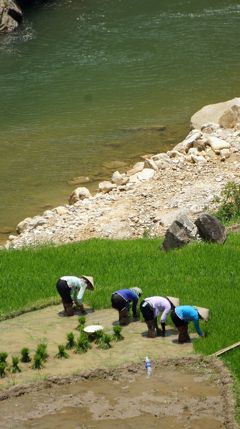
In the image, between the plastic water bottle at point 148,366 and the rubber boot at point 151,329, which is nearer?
the plastic water bottle at point 148,366

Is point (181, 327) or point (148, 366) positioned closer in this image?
point (148, 366)

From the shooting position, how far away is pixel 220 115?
111 ft

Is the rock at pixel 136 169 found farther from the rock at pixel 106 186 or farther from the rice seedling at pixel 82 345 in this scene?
the rice seedling at pixel 82 345

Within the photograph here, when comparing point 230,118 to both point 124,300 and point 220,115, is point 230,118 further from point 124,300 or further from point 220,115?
point 124,300

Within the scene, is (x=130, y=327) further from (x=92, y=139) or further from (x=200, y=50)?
(x=200, y=50)

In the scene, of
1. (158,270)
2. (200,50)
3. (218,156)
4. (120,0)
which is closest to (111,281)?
(158,270)

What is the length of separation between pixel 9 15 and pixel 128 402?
42.3 metres

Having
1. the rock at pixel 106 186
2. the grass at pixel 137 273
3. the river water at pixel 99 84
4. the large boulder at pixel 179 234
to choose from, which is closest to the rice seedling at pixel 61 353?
the grass at pixel 137 273

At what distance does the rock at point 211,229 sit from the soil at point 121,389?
5.18 m

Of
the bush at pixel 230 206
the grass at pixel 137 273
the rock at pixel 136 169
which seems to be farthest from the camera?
the rock at pixel 136 169

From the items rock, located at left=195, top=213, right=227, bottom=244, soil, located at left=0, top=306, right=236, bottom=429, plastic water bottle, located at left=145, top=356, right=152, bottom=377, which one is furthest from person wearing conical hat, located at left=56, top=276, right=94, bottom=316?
rock, located at left=195, top=213, right=227, bottom=244

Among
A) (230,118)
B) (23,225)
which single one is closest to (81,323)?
(23,225)

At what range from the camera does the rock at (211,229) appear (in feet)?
69.8

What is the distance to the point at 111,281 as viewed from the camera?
64.5 ft
